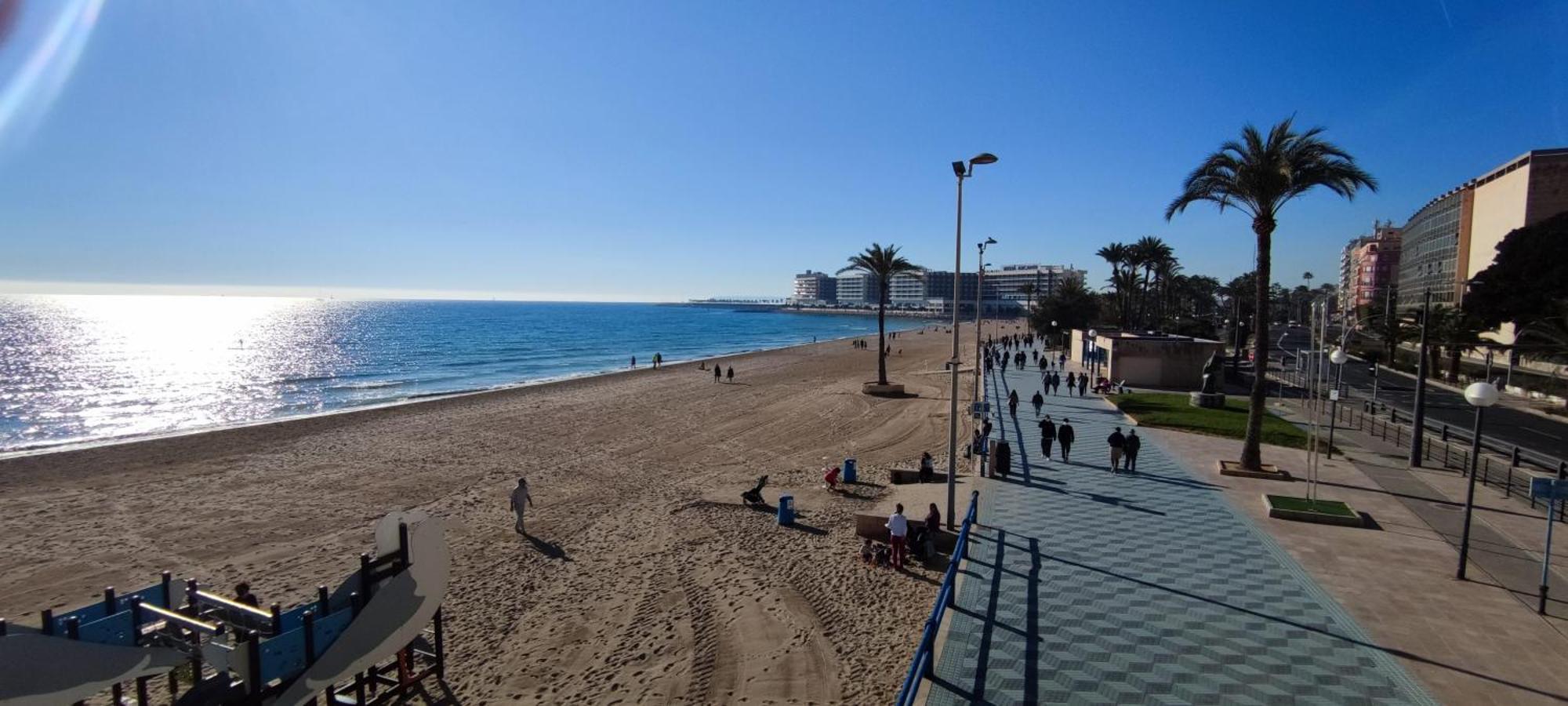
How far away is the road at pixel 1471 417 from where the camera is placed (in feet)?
71.0

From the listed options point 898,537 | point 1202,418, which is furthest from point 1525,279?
point 898,537

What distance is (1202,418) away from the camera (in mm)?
22938

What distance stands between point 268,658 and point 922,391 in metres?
30.5

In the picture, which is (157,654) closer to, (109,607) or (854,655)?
(109,607)

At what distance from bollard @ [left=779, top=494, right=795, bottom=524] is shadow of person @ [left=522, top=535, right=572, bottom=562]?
405 cm

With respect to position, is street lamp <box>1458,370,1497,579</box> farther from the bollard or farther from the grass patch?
the bollard

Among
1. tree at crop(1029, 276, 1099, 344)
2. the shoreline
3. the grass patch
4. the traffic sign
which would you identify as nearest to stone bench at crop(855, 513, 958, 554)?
the grass patch

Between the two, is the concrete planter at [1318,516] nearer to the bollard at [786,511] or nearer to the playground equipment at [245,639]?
the bollard at [786,511]

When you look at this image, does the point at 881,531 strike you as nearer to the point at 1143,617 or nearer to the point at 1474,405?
the point at 1143,617

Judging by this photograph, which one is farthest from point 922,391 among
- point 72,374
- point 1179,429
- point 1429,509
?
point 72,374

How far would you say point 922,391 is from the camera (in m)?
34.4

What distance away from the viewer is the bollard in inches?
544

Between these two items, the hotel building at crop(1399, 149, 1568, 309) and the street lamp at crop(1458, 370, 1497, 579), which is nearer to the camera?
the street lamp at crop(1458, 370, 1497, 579)

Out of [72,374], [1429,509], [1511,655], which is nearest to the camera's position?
[1511,655]
